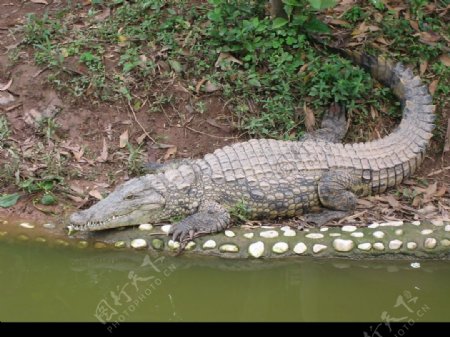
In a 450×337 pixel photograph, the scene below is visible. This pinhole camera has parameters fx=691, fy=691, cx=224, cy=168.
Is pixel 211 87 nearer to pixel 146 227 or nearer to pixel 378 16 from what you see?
pixel 146 227

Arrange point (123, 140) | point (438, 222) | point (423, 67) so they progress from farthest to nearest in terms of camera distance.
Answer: point (423, 67), point (123, 140), point (438, 222)

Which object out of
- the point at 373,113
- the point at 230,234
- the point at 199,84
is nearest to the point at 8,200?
the point at 230,234

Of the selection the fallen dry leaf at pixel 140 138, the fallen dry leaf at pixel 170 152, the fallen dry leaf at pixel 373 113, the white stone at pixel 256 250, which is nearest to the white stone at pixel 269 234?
the white stone at pixel 256 250

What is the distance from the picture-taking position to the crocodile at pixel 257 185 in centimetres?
520

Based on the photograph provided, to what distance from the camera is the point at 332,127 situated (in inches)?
235

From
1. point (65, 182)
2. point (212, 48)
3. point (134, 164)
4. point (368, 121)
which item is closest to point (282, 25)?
point (212, 48)

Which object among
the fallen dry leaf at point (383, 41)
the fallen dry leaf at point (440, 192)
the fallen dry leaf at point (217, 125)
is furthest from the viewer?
the fallen dry leaf at point (383, 41)

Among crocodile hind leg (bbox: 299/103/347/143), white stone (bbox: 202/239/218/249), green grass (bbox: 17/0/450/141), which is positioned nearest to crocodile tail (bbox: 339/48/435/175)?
green grass (bbox: 17/0/450/141)

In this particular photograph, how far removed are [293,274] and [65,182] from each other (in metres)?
2.03

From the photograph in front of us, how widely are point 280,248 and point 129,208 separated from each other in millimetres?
1173

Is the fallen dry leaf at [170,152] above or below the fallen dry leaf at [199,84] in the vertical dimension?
below

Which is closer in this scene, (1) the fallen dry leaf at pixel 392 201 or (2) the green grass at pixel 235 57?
(1) the fallen dry leaf at pixel 392 201

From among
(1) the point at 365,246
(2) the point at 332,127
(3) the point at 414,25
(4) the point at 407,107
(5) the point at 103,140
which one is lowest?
(1) the point at 365,246

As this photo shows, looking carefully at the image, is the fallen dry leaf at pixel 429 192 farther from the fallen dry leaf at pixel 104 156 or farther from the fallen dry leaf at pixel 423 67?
the fallen dry leaf at pixel 104 156
